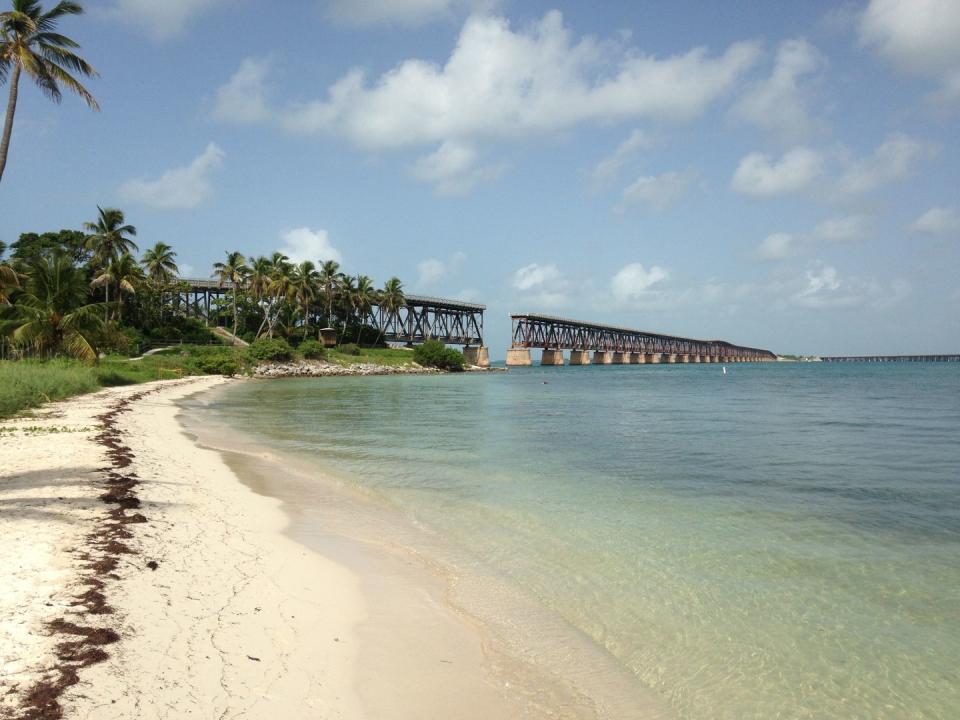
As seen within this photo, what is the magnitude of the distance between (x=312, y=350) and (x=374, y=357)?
45.2 feet

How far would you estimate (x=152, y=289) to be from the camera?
71625 millimetres

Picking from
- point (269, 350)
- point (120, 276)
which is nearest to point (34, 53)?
point (120, 276)

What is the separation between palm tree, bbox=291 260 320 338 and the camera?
85.8 metres

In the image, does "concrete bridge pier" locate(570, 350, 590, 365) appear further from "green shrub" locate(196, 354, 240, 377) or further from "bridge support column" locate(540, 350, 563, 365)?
"green shrub" locate(196, 354, 240, 377)

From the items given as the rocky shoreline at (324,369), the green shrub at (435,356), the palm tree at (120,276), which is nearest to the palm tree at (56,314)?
the palm tree at (120,276)

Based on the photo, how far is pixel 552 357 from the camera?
17300 cm

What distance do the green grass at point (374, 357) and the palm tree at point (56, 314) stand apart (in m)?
54.8

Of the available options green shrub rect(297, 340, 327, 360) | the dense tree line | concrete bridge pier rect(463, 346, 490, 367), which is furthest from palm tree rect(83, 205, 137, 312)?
concrete bridge pier rect(463, 346, 490, 367)

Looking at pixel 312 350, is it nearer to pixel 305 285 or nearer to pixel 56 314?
pixel 305 285

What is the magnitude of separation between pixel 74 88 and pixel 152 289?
5755 centimetres

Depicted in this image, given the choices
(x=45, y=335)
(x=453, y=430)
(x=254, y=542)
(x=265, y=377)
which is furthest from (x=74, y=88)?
(x=265, y=377)

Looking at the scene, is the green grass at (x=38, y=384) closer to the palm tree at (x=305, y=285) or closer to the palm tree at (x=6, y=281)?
the palm tree at (x=6, y=281)

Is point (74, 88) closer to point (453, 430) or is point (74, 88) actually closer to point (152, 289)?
point (453, 430)

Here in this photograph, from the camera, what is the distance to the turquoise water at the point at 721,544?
5.47 meters
